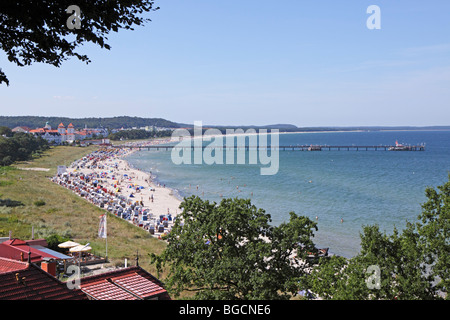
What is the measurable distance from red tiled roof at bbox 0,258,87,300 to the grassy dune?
31.4ft

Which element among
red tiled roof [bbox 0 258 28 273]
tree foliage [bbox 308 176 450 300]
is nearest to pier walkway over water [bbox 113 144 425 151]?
tree foliage [bbox 308 176 450 300]

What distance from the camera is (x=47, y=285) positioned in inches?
294

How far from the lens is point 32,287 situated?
7.26 meters

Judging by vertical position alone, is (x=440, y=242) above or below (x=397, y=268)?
above

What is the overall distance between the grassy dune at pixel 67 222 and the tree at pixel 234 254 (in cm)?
799

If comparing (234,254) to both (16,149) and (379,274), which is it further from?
(16,149)

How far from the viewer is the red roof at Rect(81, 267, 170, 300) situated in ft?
26.2

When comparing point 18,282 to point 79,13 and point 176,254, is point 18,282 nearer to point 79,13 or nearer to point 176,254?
point 176,254

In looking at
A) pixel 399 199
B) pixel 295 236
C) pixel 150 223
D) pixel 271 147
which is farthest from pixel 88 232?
pixel 271 147

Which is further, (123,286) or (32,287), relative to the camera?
(123,286)

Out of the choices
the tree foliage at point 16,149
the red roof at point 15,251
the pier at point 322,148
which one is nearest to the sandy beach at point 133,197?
the tree foliage at point 16,149

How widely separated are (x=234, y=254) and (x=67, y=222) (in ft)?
66.2

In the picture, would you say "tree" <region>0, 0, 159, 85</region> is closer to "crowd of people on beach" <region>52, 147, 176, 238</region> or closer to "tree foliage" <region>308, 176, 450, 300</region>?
"tree foliage" <region>308, 176, 450, 300</region>

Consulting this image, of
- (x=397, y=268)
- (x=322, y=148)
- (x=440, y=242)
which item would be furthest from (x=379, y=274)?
(x=322, y=148)
